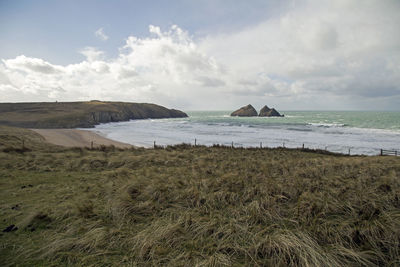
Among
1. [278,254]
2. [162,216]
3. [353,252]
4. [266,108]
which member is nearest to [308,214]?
[353,252]

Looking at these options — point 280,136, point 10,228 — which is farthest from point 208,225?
point 280,136

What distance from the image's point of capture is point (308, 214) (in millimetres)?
4453

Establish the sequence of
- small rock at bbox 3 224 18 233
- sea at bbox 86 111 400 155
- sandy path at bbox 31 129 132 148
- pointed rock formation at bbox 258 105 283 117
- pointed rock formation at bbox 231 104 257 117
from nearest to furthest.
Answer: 1. small rock at bbox 3 224 18 233
2. sandy path at bbox 31 129 132 148
3. sea at bbox 86 111 400 155
4. pointed rock formation at bbox 258 105 283 117
5. pointed rock formation at bbox 231 104 257 117

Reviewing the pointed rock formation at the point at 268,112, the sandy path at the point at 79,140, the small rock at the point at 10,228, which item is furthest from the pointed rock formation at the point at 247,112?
the small rock at the point at 10,228

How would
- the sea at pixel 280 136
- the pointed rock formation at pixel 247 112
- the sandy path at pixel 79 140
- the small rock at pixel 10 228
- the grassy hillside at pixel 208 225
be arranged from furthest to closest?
the pointed rock formation at pixel 247 112, the sea at pixel 280 136, the sandy path at pixel 79 140, the small rock at pixel 10 228, the grassy hillside at pixel 208 225

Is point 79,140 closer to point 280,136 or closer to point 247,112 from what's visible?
point 280,136

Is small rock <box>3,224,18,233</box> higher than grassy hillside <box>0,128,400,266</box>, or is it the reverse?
grassy hillside <box>0,128,400,266</box>

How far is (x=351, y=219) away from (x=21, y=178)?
39.9ft

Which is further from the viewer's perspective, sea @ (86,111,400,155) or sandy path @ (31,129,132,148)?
sea @ (86,111,400,155)

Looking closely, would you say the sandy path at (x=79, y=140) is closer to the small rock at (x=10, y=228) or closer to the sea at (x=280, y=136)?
the sea at (x=280, y=136)

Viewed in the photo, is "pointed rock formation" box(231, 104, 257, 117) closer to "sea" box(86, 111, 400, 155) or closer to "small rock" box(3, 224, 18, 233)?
"sea" box(86, 111, 400, 155)

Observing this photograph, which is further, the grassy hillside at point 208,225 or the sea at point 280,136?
the sea at point 280,136

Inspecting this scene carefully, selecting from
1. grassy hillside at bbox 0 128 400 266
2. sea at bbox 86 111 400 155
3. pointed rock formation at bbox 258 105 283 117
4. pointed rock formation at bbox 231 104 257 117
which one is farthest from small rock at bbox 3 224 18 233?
pointed rock formation at bbox 231 104 257 117

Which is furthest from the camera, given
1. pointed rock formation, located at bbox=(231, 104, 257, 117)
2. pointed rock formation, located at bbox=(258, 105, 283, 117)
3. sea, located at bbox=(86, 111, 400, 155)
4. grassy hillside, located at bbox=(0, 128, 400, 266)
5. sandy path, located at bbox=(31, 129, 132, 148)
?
pointed rock formation, located at bbox=(231, 104, 257, 117)
